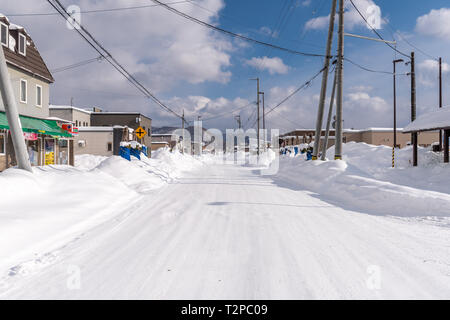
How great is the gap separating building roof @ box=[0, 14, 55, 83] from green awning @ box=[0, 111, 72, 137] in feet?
10.6

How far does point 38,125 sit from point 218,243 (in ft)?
60.6

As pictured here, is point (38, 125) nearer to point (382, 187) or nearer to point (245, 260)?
point (245, 260)

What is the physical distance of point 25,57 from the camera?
18.4 meters

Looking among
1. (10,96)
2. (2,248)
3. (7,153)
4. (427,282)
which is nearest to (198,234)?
(2,248)

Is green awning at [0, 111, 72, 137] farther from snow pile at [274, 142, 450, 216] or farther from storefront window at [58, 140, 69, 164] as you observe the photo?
snow pile at [274, 142, 450, 216]

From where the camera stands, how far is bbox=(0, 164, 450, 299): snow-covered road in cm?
322

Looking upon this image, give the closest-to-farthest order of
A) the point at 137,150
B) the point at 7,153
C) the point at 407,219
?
the point at 407,219, the point at 7,153, the point at 137,150

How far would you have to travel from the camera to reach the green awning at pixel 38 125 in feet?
49.8

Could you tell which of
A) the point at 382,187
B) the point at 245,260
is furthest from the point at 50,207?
the point at 382,187

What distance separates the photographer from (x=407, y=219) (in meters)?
6.82

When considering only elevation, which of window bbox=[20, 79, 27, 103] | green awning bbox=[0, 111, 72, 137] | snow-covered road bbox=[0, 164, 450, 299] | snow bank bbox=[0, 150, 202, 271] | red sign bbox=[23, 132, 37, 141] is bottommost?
snow-covered road bbox=[0, 164, 450, 299]

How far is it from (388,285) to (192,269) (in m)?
2.51

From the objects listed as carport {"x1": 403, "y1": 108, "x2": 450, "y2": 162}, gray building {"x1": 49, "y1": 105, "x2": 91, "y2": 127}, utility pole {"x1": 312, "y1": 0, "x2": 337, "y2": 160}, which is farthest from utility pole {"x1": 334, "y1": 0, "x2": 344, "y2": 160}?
gray building {"x1": 49, "y1": 105, "x2": 91, "y2": 127}

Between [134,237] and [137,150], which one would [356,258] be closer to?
[134,237]
